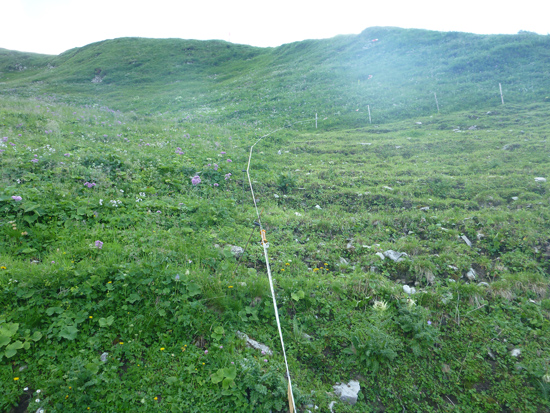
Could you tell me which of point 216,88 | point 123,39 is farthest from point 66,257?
point 123,39

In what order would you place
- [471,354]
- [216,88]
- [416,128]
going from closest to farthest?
[471,354] → [416,128] → [216,88]

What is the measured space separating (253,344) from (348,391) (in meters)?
1.30

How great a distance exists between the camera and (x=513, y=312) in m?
4.57

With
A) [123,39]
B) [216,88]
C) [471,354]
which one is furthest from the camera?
[123,39]

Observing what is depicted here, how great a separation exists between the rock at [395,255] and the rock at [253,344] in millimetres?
3295

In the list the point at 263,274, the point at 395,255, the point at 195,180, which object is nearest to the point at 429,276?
the point at 395,255

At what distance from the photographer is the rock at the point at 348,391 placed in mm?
3367

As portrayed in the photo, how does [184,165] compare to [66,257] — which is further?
[184,165]

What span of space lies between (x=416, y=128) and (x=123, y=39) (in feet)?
198

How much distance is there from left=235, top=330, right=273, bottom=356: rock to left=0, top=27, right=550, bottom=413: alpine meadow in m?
0.02

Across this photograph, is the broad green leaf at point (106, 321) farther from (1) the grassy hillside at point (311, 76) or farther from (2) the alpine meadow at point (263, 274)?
(1) the grassy hillside at point (311, 76)

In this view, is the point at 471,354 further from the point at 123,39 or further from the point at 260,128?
the point at 123,39

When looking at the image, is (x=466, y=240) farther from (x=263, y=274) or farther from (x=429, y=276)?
(x=263, y=274)

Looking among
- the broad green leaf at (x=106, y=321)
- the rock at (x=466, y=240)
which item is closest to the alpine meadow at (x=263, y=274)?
the broad green leaf at (x=106, y=321)
